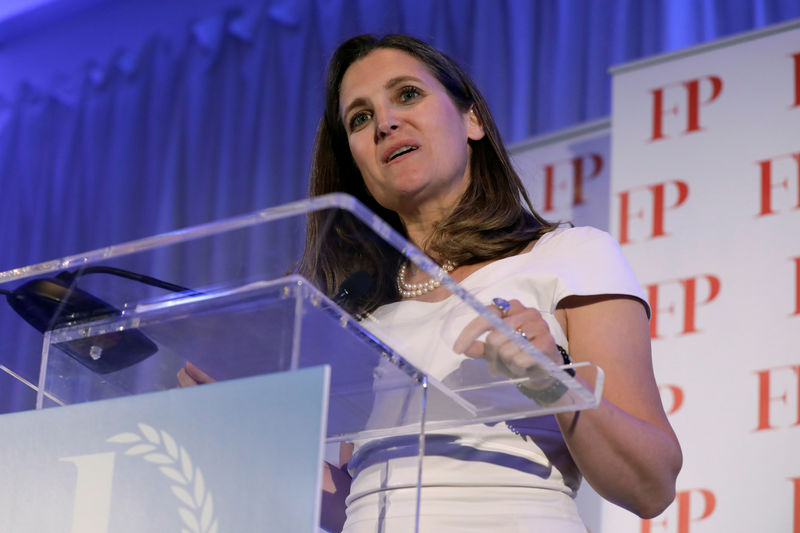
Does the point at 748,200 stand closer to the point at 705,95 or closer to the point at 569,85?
the point at 705,95

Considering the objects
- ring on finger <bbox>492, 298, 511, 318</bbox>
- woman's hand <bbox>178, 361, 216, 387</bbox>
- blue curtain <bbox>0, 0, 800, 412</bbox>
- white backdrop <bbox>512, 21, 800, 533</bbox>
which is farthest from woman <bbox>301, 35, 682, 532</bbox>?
blue curtain <bbox>0, 0, 800, 412</bbox>

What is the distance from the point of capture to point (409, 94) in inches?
59.1

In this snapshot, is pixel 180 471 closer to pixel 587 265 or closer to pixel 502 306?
pixel 502 306

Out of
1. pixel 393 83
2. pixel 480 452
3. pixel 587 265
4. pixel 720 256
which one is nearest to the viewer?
pixel 480 452

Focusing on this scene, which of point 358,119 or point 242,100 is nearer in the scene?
point 358,119

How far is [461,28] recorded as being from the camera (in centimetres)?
365

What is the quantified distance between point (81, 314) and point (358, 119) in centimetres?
69

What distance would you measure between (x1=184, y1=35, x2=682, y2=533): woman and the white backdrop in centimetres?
77

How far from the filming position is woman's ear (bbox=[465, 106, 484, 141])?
5.26ft

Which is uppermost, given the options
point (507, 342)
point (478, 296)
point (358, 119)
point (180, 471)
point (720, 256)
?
point (720, 256)

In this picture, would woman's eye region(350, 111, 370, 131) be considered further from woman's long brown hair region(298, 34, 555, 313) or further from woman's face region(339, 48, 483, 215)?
woman's long brown hair region(298, 34, 555, 313)

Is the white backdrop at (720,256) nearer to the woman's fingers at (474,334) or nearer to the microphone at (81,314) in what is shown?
the woman's fingers at (474,334)

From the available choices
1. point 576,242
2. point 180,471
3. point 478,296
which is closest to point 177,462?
point 180,471

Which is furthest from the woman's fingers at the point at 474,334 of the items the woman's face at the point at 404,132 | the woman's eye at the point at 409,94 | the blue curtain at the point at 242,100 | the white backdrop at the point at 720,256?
the blue curtain at the point at 242,100
